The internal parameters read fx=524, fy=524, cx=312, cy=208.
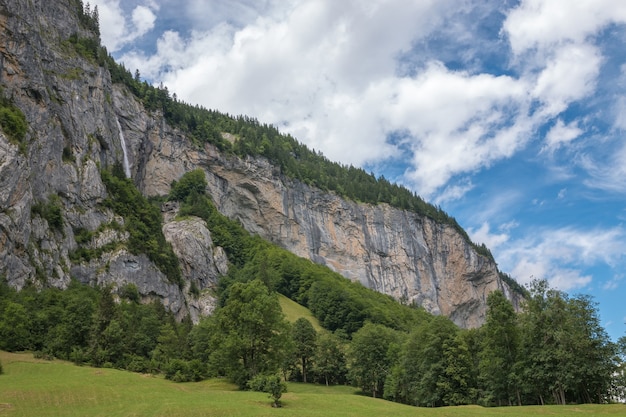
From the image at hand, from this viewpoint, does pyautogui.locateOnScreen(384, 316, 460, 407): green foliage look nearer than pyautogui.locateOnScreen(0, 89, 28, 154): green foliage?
Yes

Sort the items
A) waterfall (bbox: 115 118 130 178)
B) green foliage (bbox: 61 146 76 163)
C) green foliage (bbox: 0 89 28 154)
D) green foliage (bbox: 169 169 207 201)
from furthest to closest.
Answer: green foliage (bbox: 169 169 207 201) < waterfall (bbox: 115 118 130 178) < green foliage (bbox: 61 146 76 163) < green foliage (bbox: 0 89 28 154)

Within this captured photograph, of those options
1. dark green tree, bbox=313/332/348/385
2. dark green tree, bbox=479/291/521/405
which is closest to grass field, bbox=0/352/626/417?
dark green tree, bbox=479/291/521/405

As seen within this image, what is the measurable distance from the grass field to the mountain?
117 feet

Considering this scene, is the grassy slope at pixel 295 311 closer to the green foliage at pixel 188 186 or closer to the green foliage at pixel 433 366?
the green foliage at pixel 188 186

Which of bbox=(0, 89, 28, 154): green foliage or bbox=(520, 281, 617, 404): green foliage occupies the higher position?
bbox=(0, 89, 28, 154): green foliage

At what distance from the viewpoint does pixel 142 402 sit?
3853cm

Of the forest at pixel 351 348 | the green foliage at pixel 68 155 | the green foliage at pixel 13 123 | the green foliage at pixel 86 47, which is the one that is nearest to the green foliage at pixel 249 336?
the forest at pixel 351 348

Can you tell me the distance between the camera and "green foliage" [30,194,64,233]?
8819 centimetres

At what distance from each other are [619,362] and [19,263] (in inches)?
3043

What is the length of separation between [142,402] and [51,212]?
64.7m

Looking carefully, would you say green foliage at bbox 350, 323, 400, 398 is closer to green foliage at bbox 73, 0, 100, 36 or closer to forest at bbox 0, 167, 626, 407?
forest at bbox 0, 167, 626, 407

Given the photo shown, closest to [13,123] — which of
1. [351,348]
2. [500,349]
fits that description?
A: [351,348]

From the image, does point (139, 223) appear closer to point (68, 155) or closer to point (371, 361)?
point (68, 155)

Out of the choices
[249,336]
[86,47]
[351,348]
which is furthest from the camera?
[86,47]
